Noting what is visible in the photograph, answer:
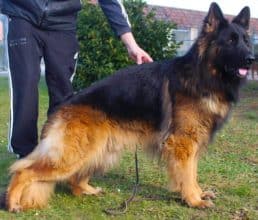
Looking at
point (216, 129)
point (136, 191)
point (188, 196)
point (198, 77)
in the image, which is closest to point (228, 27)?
point (198, 77)

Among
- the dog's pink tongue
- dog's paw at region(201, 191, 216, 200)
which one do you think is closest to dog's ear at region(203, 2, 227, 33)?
the dog's pink tongue

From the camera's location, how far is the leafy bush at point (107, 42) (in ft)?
41.6

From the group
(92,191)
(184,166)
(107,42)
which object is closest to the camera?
(184,166)

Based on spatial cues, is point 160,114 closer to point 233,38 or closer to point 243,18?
point 233,38

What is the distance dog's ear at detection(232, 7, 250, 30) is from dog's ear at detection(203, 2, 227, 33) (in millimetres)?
197

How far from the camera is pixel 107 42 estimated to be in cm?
1270

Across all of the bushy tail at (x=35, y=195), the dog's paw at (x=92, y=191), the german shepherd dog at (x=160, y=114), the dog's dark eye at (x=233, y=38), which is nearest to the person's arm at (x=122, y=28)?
the german shepherd dog at (x=160, y=114)

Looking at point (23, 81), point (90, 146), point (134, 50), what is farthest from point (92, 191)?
point (134, 50)

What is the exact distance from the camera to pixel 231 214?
4.19 metres

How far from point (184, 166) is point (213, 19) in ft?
4.44

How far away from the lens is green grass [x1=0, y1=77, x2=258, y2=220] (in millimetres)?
4215

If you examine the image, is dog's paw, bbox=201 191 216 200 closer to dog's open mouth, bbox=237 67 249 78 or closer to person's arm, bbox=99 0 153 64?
dog's open mouth, bbox=237 67 249 78

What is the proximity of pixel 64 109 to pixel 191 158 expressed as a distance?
125cm

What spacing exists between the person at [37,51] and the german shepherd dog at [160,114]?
332mm
